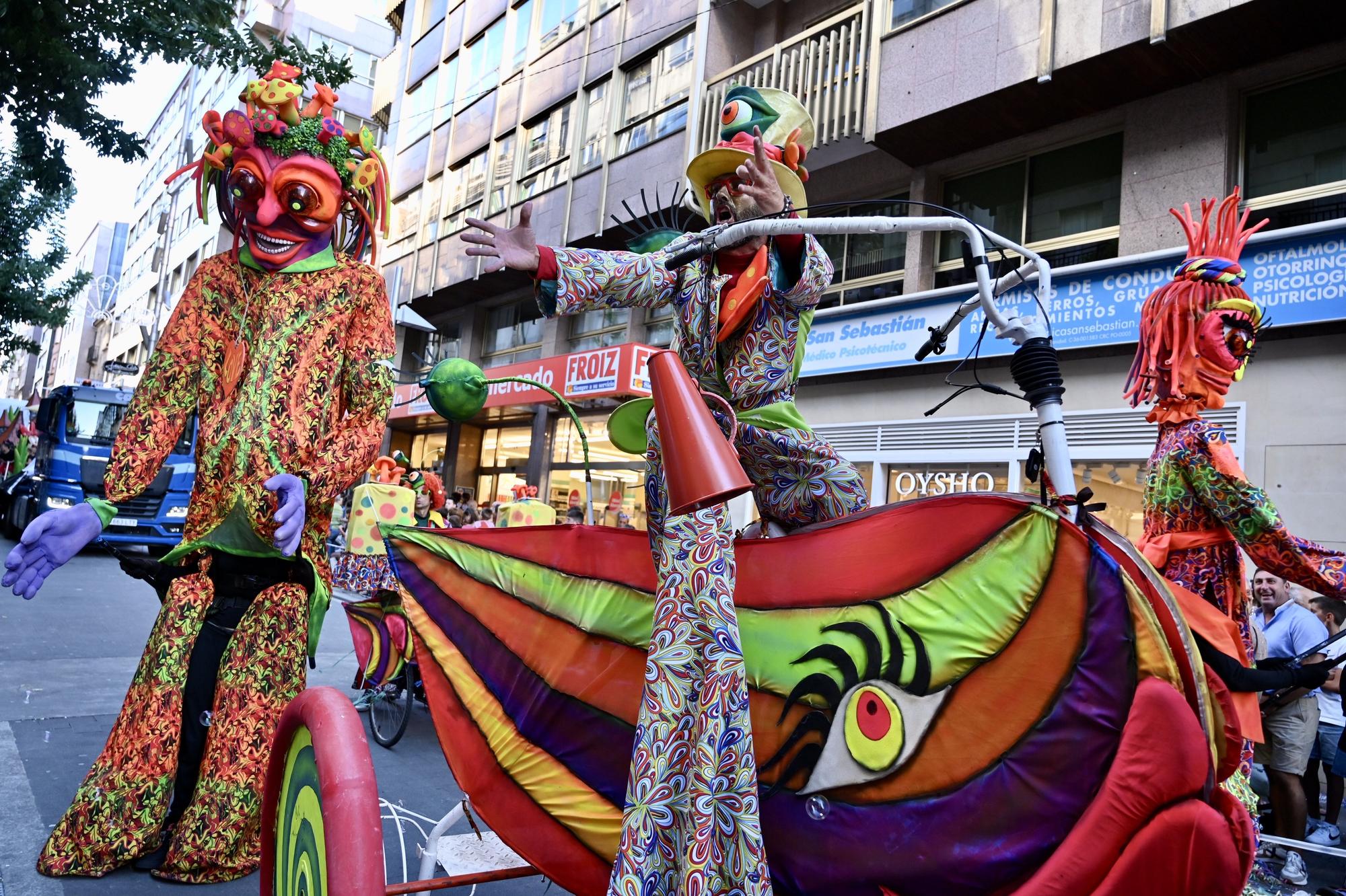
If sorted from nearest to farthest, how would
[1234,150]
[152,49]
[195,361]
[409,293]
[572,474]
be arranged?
1. [195,361]
2. [152,49]
3. [1234,150]
4. [572,474]
5. [409,293]

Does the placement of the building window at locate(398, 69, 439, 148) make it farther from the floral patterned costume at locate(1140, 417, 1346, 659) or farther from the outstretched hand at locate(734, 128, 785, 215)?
the outstretched hand at locate(734, 128, 785, 215)

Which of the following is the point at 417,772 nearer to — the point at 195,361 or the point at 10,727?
the point at 10,727

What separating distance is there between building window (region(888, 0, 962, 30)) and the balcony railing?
0.97ft

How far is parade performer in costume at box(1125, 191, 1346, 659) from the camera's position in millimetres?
2811

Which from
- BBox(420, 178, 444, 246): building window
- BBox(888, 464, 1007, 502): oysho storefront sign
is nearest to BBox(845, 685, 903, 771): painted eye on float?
BBox(888, 464, 1007, 502): oysho storefront sign

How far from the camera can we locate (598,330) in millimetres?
15086

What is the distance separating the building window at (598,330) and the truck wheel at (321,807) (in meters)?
12.8

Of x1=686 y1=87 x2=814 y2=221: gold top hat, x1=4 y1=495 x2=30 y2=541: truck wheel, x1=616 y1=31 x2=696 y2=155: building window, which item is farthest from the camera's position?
x1=616 y1=31 x2=696 y2=155: building window

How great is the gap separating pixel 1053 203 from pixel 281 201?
829 centimetres

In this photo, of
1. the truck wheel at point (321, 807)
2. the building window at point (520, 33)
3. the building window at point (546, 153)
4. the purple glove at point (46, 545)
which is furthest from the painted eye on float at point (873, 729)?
the building window at point (520, 33)

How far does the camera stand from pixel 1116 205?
8.48 m

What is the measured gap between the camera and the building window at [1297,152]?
7.13 meters

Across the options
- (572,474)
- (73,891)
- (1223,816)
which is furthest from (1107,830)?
(572,474)

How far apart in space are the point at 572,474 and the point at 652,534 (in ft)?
43.7
